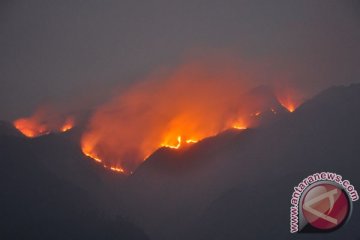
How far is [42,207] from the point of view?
376 ft

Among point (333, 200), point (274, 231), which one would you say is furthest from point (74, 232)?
point (333, 200)

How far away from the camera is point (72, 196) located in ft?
411

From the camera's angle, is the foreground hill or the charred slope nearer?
the charred slope

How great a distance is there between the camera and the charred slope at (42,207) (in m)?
105

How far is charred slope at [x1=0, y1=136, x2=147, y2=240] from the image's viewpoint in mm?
104688

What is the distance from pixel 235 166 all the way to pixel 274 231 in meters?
46.6
